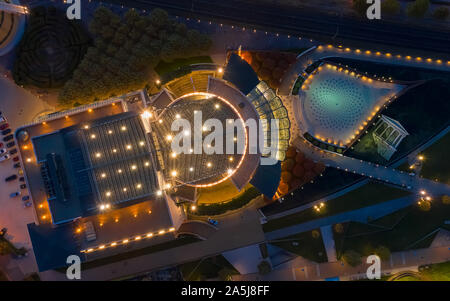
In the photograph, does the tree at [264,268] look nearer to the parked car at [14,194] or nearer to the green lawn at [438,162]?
the green lawn at [438,162]

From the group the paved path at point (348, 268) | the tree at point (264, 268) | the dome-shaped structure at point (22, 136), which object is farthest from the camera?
the paved path at point (348, 268)

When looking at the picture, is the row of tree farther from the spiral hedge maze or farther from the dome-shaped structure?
the dome-shaped structure

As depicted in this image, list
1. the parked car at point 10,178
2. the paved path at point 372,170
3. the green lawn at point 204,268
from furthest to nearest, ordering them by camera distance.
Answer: the parked car at point 10,178
the paved path at point 372,170
the green lawn at point 204,268

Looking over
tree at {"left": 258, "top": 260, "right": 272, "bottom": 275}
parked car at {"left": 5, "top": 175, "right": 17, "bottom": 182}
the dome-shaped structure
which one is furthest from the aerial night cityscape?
the dome-shaped structure

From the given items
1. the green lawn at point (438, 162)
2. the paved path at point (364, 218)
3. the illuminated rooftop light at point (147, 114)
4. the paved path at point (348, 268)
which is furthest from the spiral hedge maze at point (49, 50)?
the green lawn at point (438, 162)

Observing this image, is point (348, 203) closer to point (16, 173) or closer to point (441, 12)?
point (441, 12)
